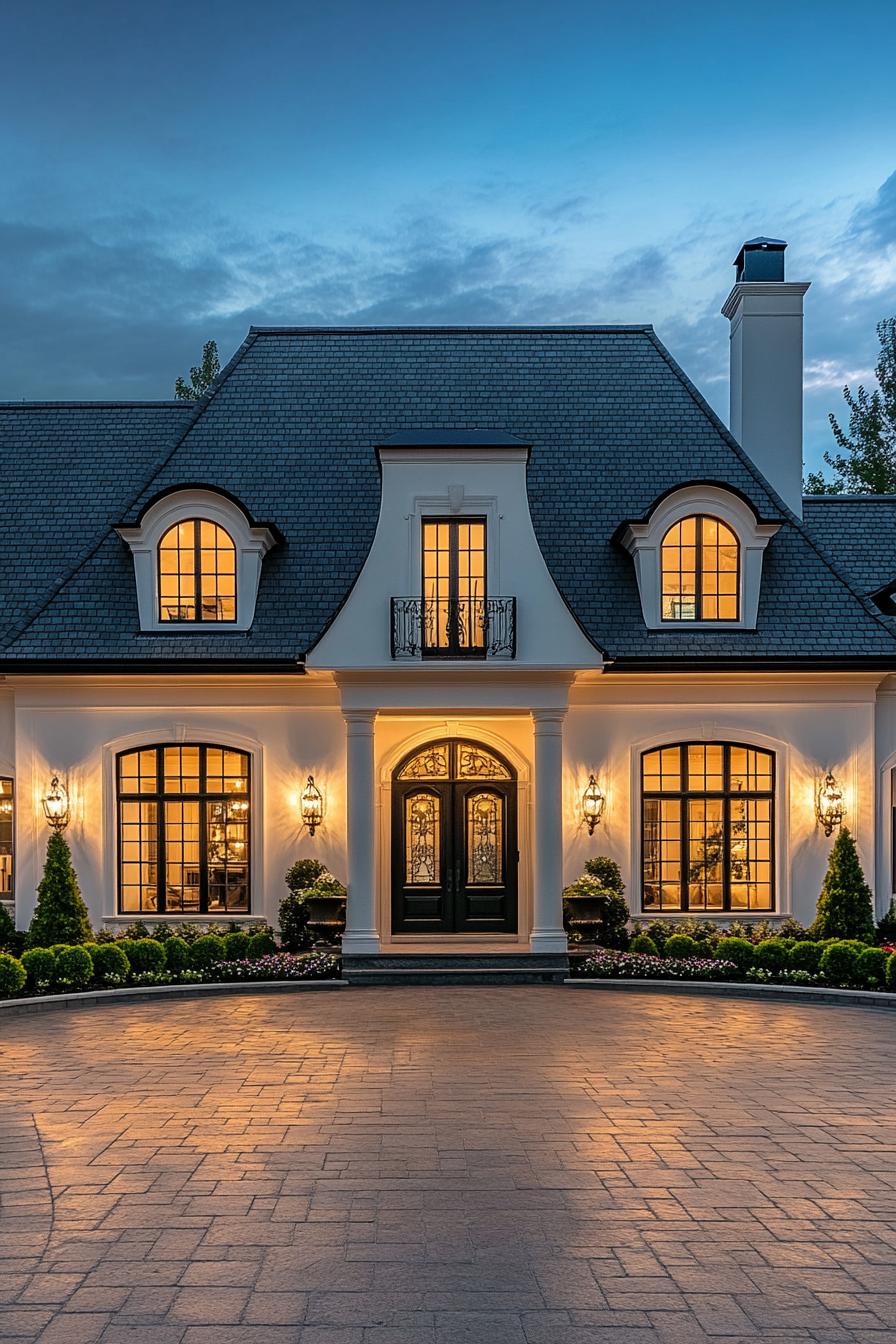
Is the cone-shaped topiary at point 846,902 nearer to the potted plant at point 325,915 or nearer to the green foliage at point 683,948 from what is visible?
the green foliage at point 683,948

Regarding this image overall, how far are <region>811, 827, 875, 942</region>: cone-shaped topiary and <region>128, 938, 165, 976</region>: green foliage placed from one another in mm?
9107

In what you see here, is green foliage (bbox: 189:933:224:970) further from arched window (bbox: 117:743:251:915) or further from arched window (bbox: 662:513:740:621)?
arched window (bbox: 662:513:740:621)

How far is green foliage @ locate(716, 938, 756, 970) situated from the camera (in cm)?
1423

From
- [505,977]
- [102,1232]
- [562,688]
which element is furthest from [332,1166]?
[562,688]

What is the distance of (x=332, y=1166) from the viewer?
23.8 ft

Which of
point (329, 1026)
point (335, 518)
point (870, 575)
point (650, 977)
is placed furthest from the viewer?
point (870, 575)

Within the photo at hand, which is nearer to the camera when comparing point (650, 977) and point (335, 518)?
point (650, 977)

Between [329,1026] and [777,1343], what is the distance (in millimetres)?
7376

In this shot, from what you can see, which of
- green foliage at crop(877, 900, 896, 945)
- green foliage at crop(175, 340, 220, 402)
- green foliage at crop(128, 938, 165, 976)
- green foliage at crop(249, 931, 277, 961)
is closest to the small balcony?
green foliage at crop(249, 931, 277, 961)

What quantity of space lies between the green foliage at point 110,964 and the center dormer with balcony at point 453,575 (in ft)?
15.1

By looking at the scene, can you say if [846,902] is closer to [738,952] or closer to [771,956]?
[771,956]

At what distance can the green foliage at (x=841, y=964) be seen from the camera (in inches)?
539

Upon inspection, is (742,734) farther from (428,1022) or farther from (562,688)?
(428,1022)

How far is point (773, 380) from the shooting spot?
62.3 ft
